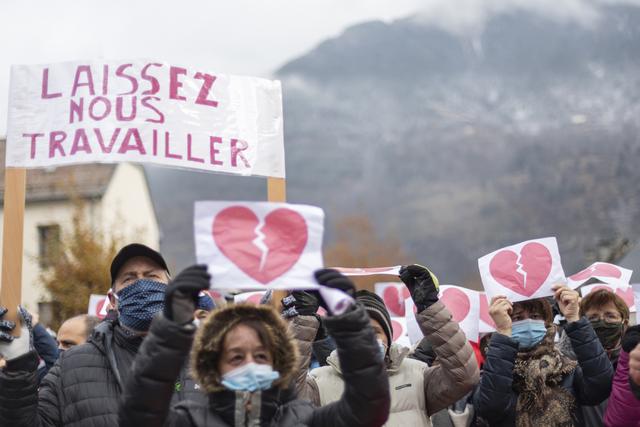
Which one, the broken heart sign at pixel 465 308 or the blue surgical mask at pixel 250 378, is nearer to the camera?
the blue surgical mask at pixel 250 378

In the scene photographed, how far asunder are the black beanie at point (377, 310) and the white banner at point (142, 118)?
954mm

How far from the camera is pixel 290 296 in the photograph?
16.0 feet

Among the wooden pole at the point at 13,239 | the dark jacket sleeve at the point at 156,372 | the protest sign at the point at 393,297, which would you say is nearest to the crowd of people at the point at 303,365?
the dark jacket sleeve at the point at 156,372

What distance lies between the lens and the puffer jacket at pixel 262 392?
10.3 ft

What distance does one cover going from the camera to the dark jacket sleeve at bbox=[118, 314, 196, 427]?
311cm

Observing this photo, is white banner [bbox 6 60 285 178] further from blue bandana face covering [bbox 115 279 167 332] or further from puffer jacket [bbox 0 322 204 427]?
puffer jacket [bbox 0 322 204 427]

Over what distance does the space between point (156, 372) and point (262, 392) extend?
0.40 meters

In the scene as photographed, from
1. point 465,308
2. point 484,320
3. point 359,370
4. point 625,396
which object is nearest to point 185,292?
point 359,370

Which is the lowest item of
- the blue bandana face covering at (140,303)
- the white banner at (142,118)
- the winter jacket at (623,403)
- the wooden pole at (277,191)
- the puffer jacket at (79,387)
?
the winter jacket at (623,403)

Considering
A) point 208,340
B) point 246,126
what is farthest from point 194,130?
point 208,340

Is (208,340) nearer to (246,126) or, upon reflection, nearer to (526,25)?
(246,126)

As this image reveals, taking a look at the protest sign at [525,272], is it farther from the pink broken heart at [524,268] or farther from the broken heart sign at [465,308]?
the broken heart sign at [465,308]

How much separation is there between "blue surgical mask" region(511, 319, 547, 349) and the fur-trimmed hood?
6.00 ft

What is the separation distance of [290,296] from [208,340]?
1.53 m
